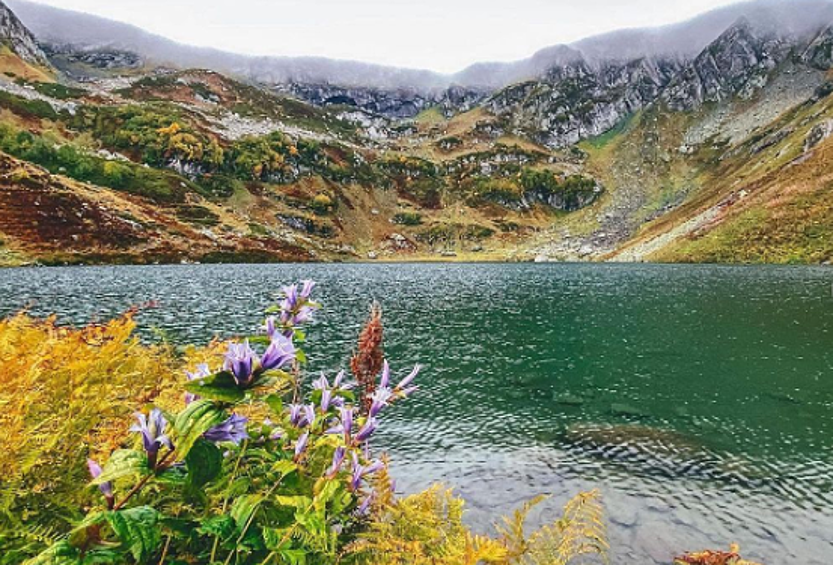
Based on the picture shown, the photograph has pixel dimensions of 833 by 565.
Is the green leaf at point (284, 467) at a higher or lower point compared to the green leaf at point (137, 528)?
lower

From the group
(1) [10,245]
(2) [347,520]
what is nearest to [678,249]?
(2) [347,520]

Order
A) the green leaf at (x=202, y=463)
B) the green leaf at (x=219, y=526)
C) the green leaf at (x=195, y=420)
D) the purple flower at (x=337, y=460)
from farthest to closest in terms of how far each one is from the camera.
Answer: the purple flower at (x=337, y=460) < the green leaf at (x=219, y=526) < the green leaf at (x=202, y=463) < the green leaf at (x=195, y=420)

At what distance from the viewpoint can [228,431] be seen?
2.35 m

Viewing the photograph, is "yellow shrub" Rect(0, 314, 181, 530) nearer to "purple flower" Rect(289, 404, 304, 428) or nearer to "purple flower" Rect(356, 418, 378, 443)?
"purple flower" Rect(289, 404, 304, 428)

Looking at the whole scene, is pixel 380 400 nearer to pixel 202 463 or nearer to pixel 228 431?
pixel 228 431

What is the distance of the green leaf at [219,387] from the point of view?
2045 mm

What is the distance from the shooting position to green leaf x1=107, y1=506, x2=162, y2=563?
6.84ft

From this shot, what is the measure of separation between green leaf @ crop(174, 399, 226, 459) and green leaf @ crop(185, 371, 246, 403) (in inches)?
2.3

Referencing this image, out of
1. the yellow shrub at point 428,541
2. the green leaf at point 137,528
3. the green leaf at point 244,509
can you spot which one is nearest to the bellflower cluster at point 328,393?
the green leaf at point 244,509

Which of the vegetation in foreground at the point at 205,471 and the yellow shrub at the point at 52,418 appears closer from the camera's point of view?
the vegetation in foreground at the point at 205,471

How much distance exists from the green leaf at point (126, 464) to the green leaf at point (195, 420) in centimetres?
24

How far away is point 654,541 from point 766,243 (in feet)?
461

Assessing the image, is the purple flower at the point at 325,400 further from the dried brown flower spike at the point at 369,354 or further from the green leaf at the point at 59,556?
the dried brown flower spike at the point at 369,354

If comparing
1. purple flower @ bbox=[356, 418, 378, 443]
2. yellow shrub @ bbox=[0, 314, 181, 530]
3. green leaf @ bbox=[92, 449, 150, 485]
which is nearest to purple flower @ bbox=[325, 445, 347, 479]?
purple flower @ bbox=[356, 418, 378, 443]
